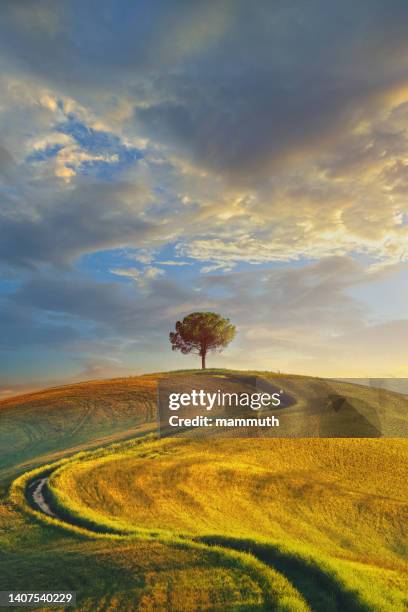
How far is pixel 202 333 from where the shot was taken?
392 ft

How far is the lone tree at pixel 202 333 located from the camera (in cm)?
11900

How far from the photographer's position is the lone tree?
390 ft

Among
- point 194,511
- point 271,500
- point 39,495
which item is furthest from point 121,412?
point 194,511

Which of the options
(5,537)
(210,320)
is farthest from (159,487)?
(210,320)

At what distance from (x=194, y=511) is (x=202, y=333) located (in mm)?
85033

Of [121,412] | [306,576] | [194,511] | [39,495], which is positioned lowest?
[306,576]

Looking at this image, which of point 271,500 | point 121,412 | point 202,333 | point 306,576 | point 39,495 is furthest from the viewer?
point 202,333

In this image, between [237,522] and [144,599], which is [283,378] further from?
[144,599]

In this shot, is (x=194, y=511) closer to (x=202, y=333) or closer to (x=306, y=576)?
(x=306, y=576)

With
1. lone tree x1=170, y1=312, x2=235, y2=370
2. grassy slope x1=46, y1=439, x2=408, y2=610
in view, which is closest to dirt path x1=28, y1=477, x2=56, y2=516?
grassy slope x1=46, y1=439, x2=408, y2=610

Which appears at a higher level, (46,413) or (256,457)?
(46,413)

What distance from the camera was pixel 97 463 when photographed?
144ft

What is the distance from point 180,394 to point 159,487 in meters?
37.6

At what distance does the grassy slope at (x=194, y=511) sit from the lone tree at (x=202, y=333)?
4355cm
